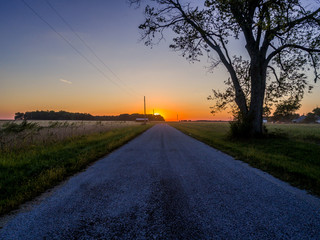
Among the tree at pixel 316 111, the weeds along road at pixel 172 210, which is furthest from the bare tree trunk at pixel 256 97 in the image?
the tree at pixel 316 111

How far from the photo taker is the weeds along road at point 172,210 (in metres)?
2.27

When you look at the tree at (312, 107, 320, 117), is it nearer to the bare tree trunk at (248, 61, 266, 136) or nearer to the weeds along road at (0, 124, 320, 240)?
the bare tree trunk at (248, 61, 266, 136)

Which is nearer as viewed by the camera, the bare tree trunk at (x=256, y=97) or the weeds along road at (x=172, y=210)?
the weeds along road at (x=172, y=210)

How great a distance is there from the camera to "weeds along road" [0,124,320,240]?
7.46 ft

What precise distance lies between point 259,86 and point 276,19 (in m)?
5.44

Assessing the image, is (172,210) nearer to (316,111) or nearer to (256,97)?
(256,97)

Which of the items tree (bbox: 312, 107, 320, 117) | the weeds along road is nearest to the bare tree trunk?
the weeds along road

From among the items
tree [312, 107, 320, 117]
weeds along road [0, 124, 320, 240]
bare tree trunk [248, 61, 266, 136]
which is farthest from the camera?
tree [312, 107, 320, 117]

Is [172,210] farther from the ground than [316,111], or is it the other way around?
[316,111]

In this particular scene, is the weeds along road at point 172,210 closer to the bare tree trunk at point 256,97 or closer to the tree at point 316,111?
the bare tree trunk at point 256,97

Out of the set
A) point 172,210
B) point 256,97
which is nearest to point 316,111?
point 256,97

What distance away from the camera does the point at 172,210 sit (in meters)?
2.86

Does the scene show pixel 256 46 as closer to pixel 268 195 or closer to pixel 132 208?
pixel 268 195

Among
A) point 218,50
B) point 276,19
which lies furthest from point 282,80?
point 276,19
